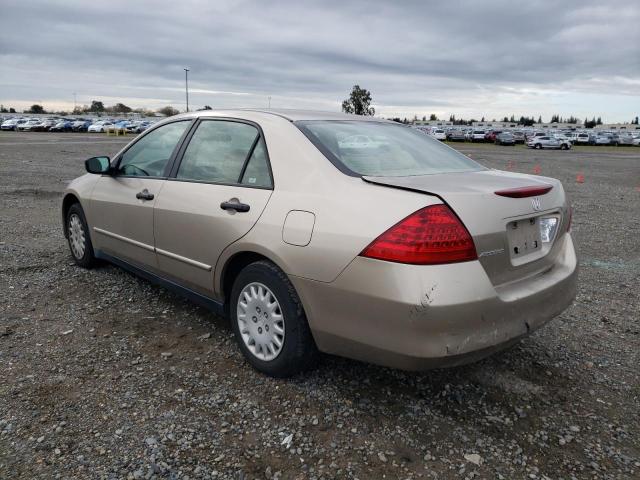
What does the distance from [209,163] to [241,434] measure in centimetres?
183

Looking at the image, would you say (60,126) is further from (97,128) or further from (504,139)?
(504,139)

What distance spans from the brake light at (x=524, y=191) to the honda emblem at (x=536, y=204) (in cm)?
3

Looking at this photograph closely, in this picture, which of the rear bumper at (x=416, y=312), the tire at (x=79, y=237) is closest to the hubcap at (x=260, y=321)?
the rear bumper at (x=416, y=312)

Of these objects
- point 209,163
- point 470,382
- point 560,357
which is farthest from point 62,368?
point 560,357

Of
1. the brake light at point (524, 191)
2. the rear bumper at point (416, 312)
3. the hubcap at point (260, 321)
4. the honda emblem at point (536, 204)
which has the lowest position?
the hubcap at point (260, 321)

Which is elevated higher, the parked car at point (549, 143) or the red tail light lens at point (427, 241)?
the parked car at point (549, 143)

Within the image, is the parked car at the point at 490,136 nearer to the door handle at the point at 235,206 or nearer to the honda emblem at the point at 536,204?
the honda emblem at the point at 536,204

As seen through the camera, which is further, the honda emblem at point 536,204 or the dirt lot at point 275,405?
the honda emblem at point 536,204

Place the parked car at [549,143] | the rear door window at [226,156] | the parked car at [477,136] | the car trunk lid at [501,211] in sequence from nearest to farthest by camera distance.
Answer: the car trunk lid at [501,211] < the rear door window at [226,156] < the parked car at [549,143] < the parked car at [477,136]

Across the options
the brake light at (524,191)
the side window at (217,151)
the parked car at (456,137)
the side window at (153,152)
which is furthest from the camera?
the parked car at (456,137)

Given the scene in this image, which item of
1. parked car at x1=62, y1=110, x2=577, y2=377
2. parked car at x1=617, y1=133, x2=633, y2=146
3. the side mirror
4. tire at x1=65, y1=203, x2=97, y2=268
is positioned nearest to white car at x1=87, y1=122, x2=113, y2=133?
parked car at x1=617, y1=133, x2=633, y2=146

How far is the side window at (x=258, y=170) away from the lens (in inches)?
129

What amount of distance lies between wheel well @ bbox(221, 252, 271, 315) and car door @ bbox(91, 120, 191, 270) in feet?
2.82

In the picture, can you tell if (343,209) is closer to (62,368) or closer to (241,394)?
(241,394)
